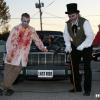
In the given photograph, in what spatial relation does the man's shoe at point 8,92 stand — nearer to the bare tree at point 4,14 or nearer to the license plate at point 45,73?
the license plate at point 45,73

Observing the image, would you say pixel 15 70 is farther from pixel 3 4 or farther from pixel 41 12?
pixel 3 4

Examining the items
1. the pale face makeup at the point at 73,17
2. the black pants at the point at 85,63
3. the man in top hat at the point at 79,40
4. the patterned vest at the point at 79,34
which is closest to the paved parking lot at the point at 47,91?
the black pants at the point at 85,63

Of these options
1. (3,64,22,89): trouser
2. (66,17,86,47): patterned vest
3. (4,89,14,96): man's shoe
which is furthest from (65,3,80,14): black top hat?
(4,89,14,96): man's shoe

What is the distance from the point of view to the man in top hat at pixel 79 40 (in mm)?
11836

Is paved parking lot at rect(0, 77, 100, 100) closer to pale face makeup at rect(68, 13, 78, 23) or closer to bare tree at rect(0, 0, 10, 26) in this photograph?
pale face makeup at rect(68, 13, 78, 23)

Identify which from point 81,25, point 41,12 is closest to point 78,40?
point 81,25

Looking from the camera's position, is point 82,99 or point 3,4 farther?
point 3,4

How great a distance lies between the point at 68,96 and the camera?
39.1 ft

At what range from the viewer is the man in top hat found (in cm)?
1184

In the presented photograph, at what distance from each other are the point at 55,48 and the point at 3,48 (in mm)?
1344

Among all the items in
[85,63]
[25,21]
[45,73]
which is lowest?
[45,73]

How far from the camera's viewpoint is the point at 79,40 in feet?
39.4

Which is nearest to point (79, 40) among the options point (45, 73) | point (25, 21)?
point (25, 21)

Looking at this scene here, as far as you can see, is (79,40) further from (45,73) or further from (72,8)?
(45,73)
